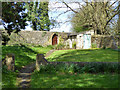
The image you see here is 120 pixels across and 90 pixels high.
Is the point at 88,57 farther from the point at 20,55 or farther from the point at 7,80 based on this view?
the point at 7,80

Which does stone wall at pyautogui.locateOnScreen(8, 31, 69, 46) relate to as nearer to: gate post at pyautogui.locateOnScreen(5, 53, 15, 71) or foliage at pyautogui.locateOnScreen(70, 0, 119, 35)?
foliage at pyautogui.locateOnScreen(70, 0, 119, 35)

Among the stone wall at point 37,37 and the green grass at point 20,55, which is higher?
the stone wall at point 37,37

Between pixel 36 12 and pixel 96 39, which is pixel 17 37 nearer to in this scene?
pixel 36 12

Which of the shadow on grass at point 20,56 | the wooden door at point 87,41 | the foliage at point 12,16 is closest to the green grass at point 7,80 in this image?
the shadow on grass at point 20,56

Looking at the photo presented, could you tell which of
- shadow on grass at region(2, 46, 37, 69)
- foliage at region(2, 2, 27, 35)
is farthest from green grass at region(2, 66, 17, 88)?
foliage at region(2, 2, 27, 35)

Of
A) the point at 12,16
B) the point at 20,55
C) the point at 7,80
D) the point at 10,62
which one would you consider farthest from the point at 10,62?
the point at 20,55

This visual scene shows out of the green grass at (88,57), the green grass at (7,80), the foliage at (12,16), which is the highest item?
the foliage at (12,16)

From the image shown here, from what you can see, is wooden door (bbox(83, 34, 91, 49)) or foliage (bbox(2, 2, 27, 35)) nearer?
foliage (bbox(2, 2, 27, 35))

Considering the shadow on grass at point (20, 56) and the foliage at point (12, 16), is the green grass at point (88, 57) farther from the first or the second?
the foliage at point (12, 16)

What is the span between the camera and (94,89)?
4734 mm

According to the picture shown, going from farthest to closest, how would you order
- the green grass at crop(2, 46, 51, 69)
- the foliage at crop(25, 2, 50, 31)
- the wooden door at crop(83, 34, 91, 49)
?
the foliage at crop(25, 2, 50, 31)
the wooden door at crop(83, 34, 91, 49)
the green grass at crop(2, 46, 51, 69)

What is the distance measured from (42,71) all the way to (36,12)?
1014 inches

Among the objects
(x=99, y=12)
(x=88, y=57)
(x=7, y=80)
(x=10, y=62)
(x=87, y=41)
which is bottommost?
(x=7, y=80)

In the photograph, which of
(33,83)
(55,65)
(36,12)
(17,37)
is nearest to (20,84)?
(33,83)
